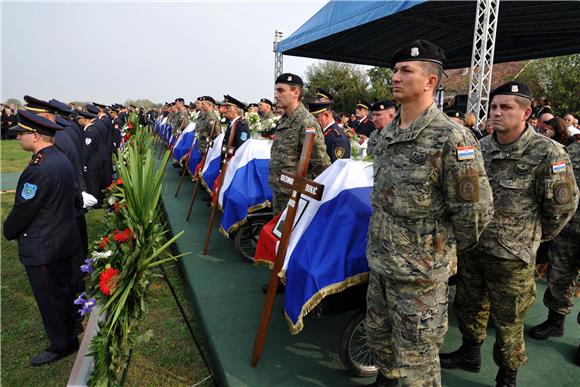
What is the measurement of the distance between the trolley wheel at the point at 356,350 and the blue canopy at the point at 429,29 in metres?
6.80

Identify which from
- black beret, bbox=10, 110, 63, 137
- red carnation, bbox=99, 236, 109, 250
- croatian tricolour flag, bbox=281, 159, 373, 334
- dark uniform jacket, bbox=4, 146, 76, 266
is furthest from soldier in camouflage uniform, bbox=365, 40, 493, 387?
black beret, bbox=10, 110, 63, 137

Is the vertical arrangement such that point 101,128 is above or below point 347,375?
above

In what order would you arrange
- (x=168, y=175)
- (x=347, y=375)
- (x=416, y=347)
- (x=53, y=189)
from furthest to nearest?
(x=168, y=175)
(x=53, y=189)
(x=347, y=375)
(x=416, y=347)

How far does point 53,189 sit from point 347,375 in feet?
8.43

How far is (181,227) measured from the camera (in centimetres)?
599

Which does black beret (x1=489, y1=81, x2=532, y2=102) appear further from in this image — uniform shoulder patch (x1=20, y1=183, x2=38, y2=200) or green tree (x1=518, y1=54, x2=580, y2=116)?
green tree (x1=518, y1=54, x2=580, y2=116)

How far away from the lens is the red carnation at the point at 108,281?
210 cm

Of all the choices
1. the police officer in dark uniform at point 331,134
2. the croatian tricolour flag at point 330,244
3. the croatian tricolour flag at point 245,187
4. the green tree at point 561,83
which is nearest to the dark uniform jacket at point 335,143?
the police officer in dark uniform at point 331,134

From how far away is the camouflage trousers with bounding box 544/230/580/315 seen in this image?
3072mm

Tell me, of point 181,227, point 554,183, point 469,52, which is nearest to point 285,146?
point 554,183

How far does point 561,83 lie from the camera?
18.1m

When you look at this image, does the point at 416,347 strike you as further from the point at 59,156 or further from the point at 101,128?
the point at 101,128

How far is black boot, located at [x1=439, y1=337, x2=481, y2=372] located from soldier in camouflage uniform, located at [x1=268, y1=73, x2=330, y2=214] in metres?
1.86

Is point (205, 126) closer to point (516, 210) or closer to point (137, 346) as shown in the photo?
point (137, 346)
